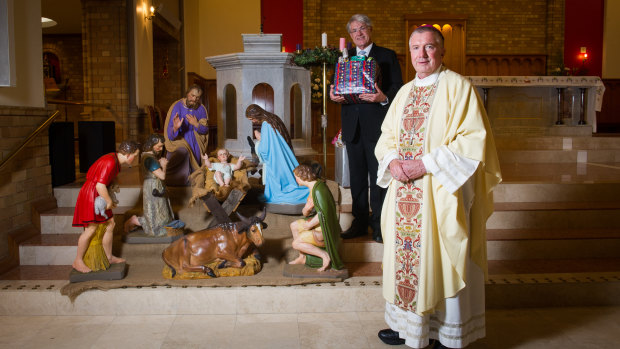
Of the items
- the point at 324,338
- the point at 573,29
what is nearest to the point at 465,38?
the point at 573,29

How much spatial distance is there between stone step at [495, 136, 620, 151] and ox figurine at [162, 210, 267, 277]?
616 cm

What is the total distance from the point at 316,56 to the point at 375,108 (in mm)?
1339

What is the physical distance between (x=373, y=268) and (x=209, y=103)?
10258 mm

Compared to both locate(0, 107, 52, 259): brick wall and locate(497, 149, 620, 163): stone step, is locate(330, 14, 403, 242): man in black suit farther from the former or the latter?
locate(497, 149, 620, 163): stone step

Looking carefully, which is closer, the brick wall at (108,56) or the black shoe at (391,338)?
the black shoe at (391,338)

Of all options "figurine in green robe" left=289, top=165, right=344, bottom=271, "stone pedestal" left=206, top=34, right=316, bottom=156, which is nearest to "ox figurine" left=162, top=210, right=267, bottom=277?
"figurine in green robe" left=289, top=165, right=344, bottom=271

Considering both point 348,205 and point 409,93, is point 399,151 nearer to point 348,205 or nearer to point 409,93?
point 409,93

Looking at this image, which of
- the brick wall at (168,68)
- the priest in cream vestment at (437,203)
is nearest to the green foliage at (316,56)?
the priest in cream vestment at (437,203)

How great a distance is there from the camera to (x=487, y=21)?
14.3m

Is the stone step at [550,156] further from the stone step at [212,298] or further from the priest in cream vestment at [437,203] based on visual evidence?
the priest in cream vestment at [437,203]

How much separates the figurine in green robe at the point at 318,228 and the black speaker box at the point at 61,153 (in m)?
2.92

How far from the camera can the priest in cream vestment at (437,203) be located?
275 cm

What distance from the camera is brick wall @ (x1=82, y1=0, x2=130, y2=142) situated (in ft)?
30.5

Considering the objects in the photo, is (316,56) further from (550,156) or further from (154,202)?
(550,156)
